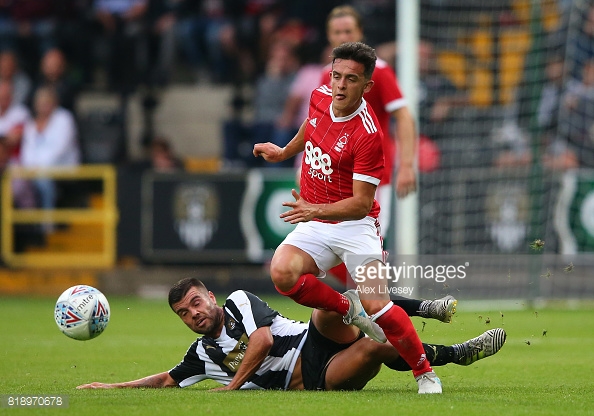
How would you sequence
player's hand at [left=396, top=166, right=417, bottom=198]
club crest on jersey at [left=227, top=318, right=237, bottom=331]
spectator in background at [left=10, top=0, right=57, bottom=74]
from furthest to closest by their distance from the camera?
spectator in background at [left=10, top=0, right=57, bottom=74] < player's hand at [left=396, top=166, right=417, bottom=198] < club crest on jersey at [left=227, top=318, right=237, bottom=331]

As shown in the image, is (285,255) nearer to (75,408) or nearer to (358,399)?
(358,399)

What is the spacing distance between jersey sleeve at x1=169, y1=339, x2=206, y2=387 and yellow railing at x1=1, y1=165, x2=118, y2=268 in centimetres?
775

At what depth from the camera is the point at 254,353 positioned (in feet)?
20.2

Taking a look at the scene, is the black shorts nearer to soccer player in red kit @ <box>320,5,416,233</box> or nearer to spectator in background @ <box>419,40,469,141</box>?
soccer player in red kit @ <box>320,5,416,233</box>

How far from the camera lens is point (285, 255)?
6.18 meters

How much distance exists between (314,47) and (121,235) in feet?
13.8

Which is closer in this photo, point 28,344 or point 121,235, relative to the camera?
point 28,344

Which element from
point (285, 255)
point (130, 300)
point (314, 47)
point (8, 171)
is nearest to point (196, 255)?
point (130, 300)

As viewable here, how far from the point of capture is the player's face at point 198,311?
20.3 ft

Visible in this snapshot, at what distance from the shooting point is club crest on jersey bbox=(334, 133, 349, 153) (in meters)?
6.11

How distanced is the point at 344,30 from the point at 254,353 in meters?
2.79

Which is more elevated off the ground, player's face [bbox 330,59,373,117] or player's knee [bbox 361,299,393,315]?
player's face [bbox 330,59,373,117]

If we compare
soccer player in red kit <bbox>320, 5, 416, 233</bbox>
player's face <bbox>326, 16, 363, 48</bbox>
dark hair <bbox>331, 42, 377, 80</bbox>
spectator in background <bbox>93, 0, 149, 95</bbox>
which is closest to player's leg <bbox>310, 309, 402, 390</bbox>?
dark hair <bbox>331, 42, 377, 80</bbox>

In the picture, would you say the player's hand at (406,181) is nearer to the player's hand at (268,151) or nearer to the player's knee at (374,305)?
the player's hand at (268,151)
